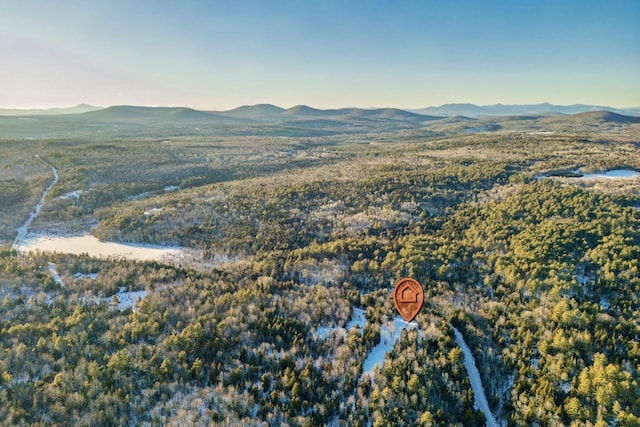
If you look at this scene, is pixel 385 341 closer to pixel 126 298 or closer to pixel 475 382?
pixel 475 382

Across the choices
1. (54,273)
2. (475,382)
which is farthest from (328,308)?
(54,273)

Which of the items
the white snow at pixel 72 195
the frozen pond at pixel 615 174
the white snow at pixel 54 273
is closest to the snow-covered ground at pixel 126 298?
the white snow at pixel 54 273

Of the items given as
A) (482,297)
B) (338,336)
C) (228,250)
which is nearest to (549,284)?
(482,297)

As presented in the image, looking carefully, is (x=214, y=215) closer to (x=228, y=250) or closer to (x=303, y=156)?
(x=228, y=250)

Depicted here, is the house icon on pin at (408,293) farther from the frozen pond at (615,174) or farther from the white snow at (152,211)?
the frozen pond at (615,174)

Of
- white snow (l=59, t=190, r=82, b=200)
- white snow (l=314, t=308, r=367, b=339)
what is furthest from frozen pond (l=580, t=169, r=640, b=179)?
white snow (l=59, t=190, r=82, b=200)
